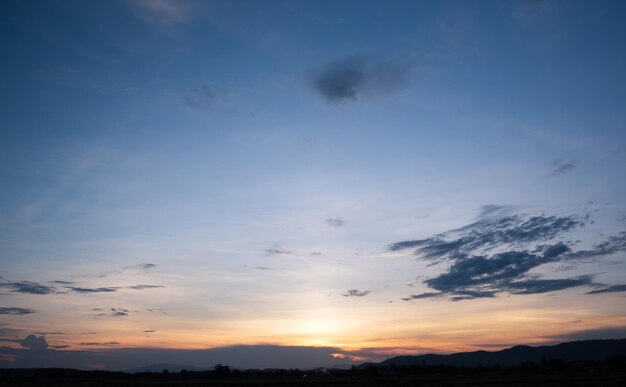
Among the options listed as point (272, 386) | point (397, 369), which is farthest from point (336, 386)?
point (397, 369)

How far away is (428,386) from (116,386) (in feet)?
140

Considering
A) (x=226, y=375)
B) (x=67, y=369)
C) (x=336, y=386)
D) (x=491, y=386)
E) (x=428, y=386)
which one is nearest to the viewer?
(x=428, y=386)

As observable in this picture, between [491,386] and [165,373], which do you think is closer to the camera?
[491,386]

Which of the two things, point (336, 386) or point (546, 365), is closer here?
point (336, 386)

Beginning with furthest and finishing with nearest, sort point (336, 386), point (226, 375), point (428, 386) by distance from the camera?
point (226, 375) < point (336, 386) < point (428, 386)

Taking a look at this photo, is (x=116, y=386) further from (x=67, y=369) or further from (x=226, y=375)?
(x=67, y=369)

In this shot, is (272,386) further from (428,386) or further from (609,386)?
(609,386)

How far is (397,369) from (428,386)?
233ft

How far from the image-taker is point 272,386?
6412 cm

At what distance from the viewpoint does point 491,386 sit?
55.8 meters

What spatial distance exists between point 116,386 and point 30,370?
75.3 m

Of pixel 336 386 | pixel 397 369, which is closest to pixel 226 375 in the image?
pixel 397 369

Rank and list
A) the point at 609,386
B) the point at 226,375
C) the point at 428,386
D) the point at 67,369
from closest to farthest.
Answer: the point at 609,386, the point at 428,386, the point at 226,375, the point at 67,369

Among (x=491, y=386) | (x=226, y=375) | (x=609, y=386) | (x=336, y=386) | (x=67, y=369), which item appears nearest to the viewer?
(x=609, y=386)
